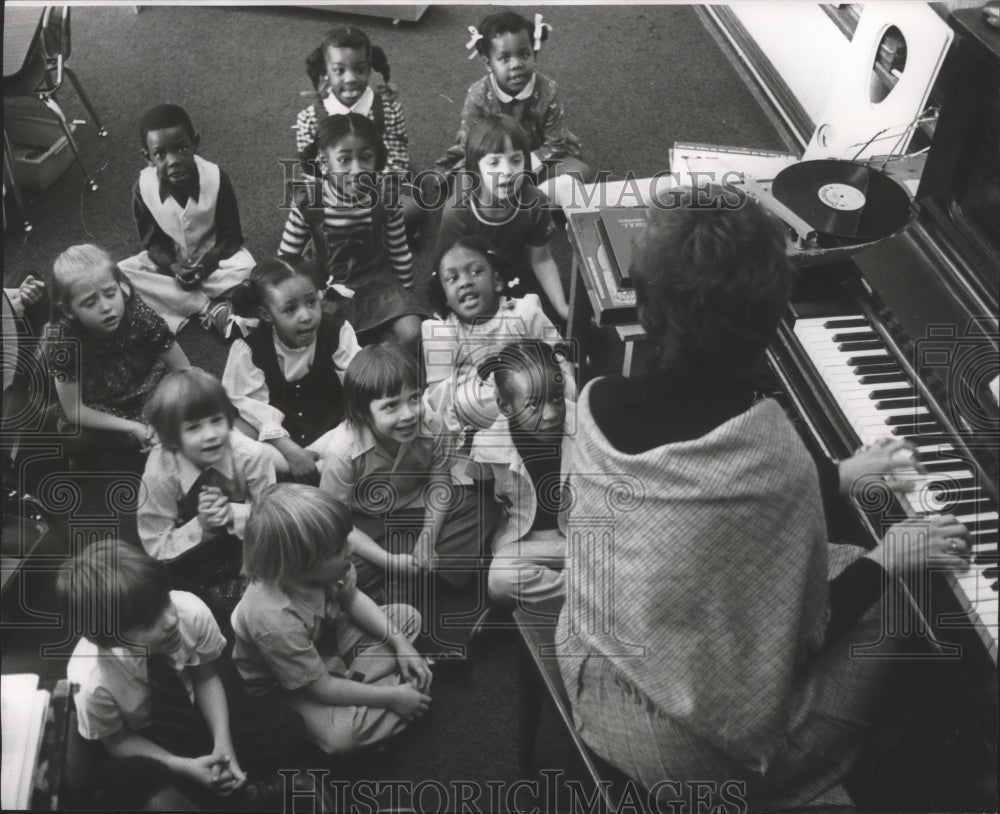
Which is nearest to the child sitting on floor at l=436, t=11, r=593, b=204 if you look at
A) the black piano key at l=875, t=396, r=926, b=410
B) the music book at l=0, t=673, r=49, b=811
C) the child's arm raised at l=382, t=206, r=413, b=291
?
the child's arm raised at l=382, t=206, r=413, b=291

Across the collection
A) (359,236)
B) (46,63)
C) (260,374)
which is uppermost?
(46,63)

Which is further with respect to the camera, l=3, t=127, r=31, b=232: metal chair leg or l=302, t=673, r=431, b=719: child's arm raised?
l=3, t=127, r=31, b=232: metal chair leg

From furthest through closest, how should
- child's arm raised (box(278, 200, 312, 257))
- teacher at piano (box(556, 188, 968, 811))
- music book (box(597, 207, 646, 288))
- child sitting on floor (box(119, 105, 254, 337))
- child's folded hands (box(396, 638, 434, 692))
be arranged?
child's arm raised (box(278, 200, 312, 257)) < child sitting on floor (box(119, 105, 254, 337)) < music book (box(597, 207, 646, 288)) < child's folded hands (box(396, 638, 434, 692)) < teacher at piano (box(556, 188, 968, 811))

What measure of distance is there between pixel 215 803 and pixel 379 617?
515mm

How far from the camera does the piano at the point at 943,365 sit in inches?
72.4

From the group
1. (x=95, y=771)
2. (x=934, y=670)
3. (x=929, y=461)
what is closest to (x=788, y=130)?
(x=929, y=461)

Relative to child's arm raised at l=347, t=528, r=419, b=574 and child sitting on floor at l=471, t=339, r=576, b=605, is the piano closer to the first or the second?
child sitting on floor at l=471, t=339, r=576, b=605

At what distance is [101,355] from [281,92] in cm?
186

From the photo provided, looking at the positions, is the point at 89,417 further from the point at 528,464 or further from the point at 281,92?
the point at 281,92

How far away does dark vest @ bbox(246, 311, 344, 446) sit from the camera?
9.24 ft

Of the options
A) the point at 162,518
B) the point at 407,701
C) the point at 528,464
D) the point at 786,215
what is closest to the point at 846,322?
the point at 786,215

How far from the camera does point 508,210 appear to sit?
3156 millimetres

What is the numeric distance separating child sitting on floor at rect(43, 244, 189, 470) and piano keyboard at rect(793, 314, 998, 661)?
5.75ft

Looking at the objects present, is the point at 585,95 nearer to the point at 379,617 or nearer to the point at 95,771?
the point at 379,617
